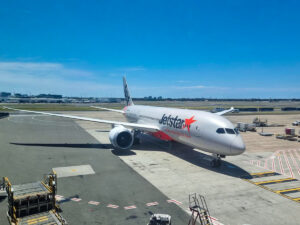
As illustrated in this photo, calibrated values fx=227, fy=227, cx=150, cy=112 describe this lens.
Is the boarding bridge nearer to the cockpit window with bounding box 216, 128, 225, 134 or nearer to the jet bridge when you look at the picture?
the jet bridge

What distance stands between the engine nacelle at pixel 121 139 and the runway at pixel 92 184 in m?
1.33

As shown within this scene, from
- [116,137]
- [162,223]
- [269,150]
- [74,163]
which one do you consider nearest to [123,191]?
[162,223]

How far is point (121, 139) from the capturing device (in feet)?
79.1

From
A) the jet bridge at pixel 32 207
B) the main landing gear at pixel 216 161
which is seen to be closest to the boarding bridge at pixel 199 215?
the jet bridge at pixel 32 207

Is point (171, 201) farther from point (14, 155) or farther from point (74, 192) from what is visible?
point (14, 155)

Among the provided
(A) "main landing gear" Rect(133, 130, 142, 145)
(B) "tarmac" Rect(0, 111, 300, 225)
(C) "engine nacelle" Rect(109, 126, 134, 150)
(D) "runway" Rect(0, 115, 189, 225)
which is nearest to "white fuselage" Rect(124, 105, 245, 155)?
(B) "tarmac" Rect(0, 111, 300, 225)

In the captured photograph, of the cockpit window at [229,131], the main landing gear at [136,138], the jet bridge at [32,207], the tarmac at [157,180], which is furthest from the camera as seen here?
the main landing gear at [136,138]

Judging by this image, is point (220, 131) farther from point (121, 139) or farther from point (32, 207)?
point (32, 207)

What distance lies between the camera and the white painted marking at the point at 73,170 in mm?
17094

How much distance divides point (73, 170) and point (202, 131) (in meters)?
10.9

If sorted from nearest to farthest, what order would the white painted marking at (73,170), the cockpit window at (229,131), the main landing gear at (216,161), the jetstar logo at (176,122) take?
the white painted marking at (73,170), the cockpit window at (229,131), the main landing gear at (216,161), the jetstar logo at (176,122)

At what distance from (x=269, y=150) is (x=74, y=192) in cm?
2272

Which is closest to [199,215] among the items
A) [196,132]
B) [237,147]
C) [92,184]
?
[92,184]

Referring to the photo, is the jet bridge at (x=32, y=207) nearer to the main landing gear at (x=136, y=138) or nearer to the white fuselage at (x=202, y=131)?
the white fuselage at (x=202, y=131)
